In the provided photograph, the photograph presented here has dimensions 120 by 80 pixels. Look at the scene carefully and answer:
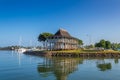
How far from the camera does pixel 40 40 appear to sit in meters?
112

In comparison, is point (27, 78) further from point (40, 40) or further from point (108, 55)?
point (40, 40)

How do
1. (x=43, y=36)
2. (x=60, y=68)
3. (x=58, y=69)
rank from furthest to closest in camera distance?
(x=43, y=36) → (x=60, y=68) → (x=58, y=69)

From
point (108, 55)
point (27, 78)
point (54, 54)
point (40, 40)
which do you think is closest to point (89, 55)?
point (108, 55)

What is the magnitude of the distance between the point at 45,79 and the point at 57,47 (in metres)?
61.3

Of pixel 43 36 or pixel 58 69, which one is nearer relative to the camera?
pixel 58 69

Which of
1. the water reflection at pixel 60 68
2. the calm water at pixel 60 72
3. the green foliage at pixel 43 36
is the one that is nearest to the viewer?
the calm water at pixel 60 72

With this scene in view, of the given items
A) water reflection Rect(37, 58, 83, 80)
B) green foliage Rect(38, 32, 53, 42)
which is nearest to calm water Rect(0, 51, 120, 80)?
water reflection Rect(37, 58, 83, 80)

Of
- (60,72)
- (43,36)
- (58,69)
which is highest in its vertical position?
(43,36)

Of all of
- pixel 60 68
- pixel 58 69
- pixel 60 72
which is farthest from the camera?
pixel 60 68

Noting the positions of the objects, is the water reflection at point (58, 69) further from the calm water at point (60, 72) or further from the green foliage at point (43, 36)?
the green foliage at point (43, 36)

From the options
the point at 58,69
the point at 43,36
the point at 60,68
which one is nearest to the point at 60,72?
the point at 58,69

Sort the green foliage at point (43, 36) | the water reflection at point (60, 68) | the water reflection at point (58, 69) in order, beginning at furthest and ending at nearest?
the green foliage at point (43, 36) → the water reflection at point (60, 68) → the water reflection at point (58, 69)

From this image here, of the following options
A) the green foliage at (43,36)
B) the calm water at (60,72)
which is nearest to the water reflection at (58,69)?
the calm water at (60,72)

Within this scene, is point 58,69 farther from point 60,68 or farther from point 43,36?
point 43,36
